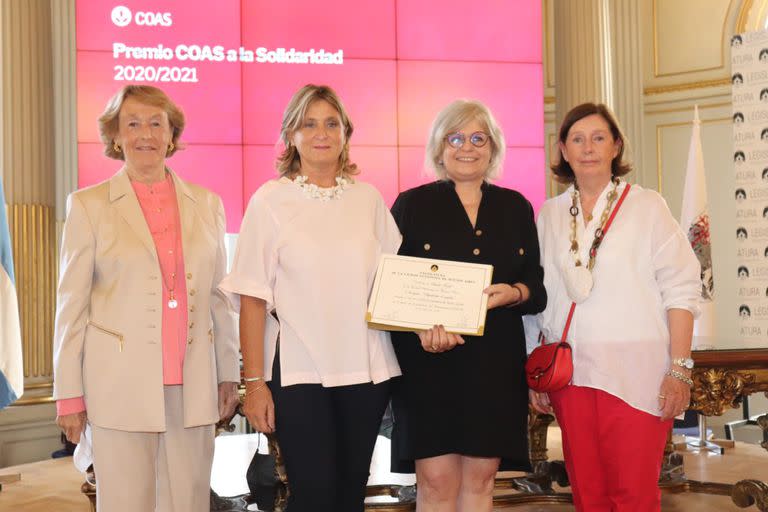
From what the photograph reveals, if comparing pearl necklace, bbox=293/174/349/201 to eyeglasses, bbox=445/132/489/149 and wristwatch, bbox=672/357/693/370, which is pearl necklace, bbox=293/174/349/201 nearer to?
eyeglasses, bbox=445/132/489/149

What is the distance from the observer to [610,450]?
2.41 metres

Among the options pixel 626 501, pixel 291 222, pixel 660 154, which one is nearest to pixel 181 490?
pixel 291 222

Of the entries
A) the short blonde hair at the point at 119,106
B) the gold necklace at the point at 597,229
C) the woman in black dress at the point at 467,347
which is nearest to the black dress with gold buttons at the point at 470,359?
the woman in black dress at the point at 467,347

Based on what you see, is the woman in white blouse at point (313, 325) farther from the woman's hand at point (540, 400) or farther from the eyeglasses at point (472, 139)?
the woman's hand at point (540, 400)

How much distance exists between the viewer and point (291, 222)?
2301 millimetres

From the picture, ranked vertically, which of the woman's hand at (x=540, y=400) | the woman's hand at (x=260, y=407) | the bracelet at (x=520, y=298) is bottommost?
the woman's hand at (x=540, y=400)

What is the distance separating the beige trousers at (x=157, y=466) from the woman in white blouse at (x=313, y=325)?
18 cm

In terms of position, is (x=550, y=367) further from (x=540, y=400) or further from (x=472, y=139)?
(x=472, y=139)

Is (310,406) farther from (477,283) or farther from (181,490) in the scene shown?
(477,283)

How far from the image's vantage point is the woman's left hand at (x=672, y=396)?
2410 millimetres

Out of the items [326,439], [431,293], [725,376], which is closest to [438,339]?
[431,293]

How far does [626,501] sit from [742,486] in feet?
4.32

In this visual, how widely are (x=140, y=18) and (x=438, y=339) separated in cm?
494

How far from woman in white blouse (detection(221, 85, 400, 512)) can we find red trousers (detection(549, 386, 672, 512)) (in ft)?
1.90
